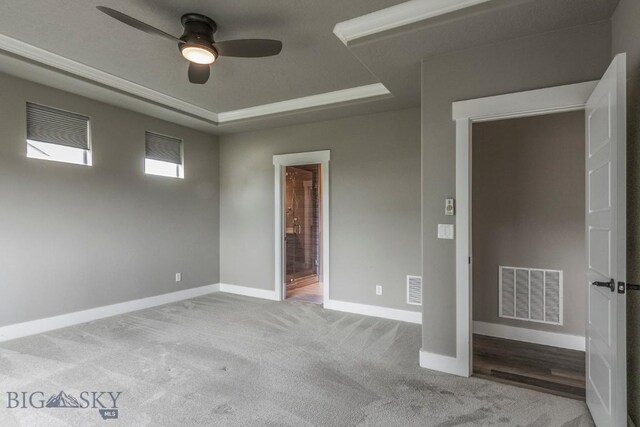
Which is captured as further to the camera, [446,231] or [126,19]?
[446,231]

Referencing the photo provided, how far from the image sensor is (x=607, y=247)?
1828mm

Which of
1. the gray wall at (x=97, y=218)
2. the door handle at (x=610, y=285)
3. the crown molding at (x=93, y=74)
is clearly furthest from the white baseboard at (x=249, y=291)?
the door handle at (x=610, y=285)

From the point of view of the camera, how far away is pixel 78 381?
2592 millimetres

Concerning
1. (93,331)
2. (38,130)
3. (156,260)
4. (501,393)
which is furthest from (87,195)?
(501,393)

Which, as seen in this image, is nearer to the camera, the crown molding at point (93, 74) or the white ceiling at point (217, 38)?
the white ceiling at point (217, 38)

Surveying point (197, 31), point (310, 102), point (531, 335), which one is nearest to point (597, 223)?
point (531, 335)

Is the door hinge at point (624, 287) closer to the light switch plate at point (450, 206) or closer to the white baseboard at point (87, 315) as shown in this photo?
the light switch plate at point (450, 206)

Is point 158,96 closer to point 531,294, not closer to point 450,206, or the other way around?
point 450,206

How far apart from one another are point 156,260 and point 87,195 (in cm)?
124

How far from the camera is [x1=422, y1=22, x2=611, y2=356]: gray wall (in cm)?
243

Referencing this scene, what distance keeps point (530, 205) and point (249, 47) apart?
3094 mm

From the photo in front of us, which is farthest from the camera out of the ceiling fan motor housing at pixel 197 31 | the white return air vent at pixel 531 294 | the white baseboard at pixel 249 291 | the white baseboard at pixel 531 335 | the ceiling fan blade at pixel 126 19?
the white baseboard at pixel 249 291

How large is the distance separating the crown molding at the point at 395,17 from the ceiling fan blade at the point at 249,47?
592 millimetres

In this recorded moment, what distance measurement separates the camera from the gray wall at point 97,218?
3455 millimetres
